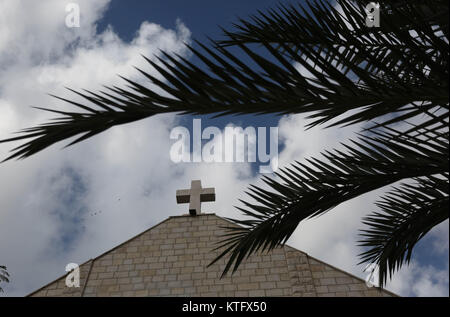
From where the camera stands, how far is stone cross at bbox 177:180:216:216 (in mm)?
8961

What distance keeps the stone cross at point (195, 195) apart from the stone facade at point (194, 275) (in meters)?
1.15

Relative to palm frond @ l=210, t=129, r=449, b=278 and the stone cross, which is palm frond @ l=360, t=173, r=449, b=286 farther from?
the stone cross

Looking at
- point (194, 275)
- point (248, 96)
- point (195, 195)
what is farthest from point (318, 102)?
point (195, 195)

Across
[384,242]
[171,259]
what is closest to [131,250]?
[171,259]

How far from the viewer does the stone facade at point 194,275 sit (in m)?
7.12

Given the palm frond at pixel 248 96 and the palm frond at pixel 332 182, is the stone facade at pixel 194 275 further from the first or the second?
the palm frond at pixel 248 96

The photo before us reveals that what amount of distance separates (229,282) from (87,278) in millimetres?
2543

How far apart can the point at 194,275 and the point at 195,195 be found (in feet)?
6.70

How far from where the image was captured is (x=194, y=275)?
24.4ft

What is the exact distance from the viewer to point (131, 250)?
25.9ft

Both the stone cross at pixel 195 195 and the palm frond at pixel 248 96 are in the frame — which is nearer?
the palm frond at pixel 248 96

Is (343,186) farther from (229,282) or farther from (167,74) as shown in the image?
(229,282)

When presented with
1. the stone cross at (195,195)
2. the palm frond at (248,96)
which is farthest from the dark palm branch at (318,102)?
the stone cross at (195,195)
